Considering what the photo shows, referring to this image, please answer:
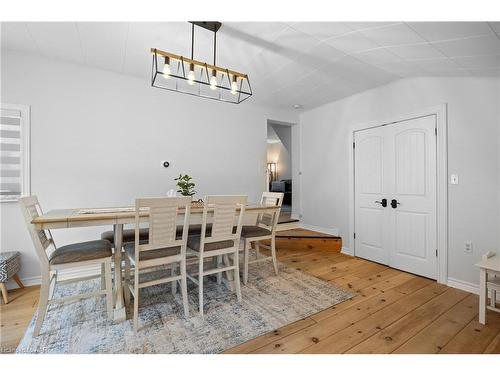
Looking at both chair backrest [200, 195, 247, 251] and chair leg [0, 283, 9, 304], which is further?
chair leg [0, 283, 9, 304]

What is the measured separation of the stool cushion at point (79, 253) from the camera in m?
1.78

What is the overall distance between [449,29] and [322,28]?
904mm

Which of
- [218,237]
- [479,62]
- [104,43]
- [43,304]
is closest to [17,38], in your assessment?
[104,43]

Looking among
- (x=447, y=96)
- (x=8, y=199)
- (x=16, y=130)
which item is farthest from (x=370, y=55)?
(x=8, y=199)

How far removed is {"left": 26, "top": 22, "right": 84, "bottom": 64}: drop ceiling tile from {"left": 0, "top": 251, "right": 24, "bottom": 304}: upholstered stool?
2231 mm

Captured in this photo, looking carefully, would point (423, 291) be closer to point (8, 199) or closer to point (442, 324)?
point (442, 324)

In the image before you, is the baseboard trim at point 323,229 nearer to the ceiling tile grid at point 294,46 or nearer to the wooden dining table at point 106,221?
the ceiling tile grid at point 294,46

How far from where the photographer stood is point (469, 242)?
256cm

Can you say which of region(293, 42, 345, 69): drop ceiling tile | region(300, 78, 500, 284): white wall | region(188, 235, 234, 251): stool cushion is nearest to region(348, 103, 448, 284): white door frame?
region(300, 78, 500, 284): white wall

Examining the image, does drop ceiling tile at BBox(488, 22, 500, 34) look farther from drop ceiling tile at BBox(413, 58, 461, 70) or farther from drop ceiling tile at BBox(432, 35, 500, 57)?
drop ceiling tile at BBox(413, 58, 461, 70)

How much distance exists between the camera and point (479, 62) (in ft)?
7.03

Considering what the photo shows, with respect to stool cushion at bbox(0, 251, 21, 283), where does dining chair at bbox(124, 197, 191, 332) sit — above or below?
above

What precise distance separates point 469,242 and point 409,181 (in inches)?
35.9

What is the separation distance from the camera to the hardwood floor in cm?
163
